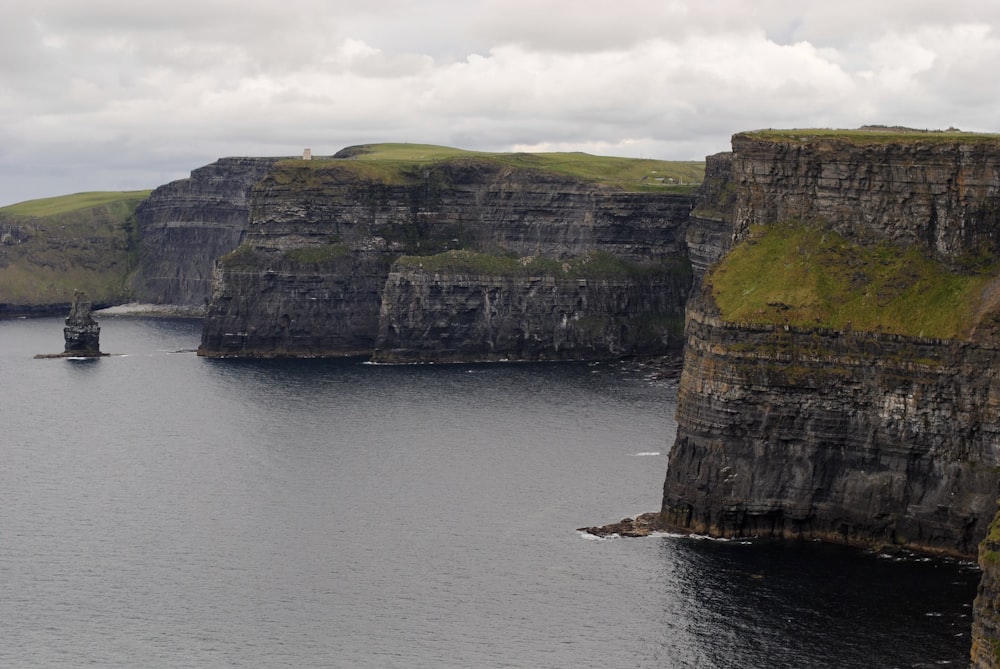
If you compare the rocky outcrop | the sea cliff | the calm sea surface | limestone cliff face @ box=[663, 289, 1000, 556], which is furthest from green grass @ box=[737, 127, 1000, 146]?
the rocky outcrop

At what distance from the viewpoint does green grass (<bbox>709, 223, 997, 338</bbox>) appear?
461 feet

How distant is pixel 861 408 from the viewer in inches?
5477

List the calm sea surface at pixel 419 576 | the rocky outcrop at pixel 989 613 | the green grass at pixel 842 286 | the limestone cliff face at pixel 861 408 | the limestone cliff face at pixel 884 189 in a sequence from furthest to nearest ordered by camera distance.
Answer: the limestone cliff face at pixel 884 189
the green grass at pixel 842 286
the limestone cliff face at pixel 861 408
the calm sea surface at pixel 419 576
the rocky outcrop at pixel 989 613

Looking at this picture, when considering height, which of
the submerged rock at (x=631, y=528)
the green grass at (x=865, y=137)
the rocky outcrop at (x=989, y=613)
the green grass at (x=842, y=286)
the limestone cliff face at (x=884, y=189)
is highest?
the green grass at (x=865, y=137)

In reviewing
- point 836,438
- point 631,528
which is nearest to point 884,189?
point 836,438

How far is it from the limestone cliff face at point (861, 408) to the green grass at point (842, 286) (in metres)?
1.36

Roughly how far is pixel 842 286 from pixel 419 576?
45.8 m

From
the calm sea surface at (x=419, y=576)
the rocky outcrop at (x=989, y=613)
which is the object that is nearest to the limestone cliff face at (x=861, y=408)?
the calm sea surface at (x=419, y=576)

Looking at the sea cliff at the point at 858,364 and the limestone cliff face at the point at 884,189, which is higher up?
the limestone cliff face at the point at 884,189

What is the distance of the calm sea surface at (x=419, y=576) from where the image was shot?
379 feet

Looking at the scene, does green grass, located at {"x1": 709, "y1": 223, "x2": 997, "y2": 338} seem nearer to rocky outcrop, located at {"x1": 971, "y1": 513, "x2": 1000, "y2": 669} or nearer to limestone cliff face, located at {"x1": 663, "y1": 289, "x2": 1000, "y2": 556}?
limestone cliff face, located at {"x1": 663, "y1": 289, "x2": 1000, "y2": 556}

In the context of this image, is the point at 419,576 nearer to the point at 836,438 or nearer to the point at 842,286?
the point at 836,438

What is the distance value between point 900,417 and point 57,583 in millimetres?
69540

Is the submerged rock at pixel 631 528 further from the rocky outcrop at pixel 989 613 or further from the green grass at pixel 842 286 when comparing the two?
the rocky outcrop at pixel 989 613
